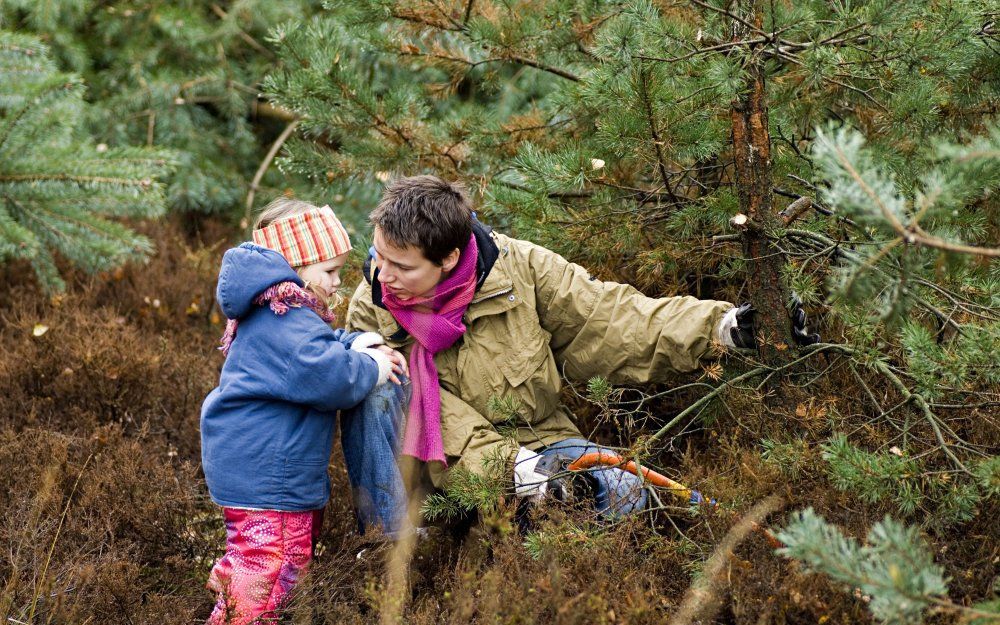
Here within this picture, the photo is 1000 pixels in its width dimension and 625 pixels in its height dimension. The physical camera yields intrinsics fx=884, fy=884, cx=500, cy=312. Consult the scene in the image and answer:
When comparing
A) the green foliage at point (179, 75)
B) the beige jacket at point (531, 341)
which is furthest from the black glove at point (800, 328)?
the green foliage at point (179, 75)

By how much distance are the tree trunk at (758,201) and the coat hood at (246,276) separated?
4.83ft

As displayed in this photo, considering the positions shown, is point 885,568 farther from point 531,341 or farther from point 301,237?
point 301,237

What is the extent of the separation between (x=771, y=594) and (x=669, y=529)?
54 centimetres

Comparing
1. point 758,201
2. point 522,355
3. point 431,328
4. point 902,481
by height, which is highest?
point 758,201

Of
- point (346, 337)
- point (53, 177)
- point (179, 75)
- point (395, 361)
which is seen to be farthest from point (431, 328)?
point (179, 75)

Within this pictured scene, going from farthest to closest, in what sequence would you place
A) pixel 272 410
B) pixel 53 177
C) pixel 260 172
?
1. pixel 260 172
2. pixel 53 177
3. pixel 272 410

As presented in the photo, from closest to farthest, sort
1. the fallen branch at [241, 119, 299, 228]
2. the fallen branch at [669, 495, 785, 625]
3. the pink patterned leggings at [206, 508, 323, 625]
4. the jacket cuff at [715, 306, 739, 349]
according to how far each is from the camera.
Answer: the fallen branch at [669, 495, 785, 625] < the pink patterned leggings at [206, 508, 323, 625] < the jacket cuff at [715, 306, 739, 349] < the fallen branch at [241, 119, 299, 228]

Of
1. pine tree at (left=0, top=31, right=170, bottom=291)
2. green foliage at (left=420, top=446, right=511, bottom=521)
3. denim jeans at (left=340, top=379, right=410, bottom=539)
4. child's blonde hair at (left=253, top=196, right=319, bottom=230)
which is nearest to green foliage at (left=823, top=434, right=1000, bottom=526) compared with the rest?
green foliage at (left=420, top=446, right=511, bottom=521)

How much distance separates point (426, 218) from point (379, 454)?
82 cm

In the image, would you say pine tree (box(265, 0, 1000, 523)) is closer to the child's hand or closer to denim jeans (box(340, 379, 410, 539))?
the child's hand

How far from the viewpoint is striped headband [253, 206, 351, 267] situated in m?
2.98

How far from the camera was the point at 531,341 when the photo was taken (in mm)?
3193

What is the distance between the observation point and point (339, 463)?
3648 millimetres

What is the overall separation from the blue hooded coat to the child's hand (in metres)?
0.14
